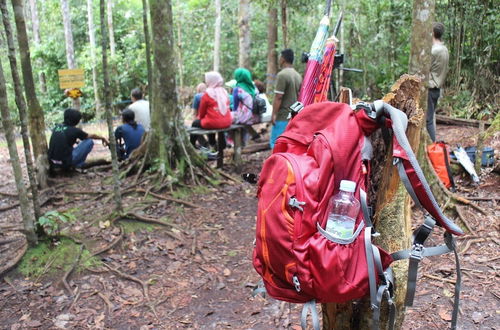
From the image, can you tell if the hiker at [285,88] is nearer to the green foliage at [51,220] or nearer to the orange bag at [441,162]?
the orange bag at [441,162]

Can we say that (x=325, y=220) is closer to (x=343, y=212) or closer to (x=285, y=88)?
(x=343, y=212)

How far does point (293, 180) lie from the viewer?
1737mm

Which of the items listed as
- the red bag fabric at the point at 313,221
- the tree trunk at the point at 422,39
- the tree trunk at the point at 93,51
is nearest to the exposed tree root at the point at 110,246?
the red bag fabric at the point at 313,221

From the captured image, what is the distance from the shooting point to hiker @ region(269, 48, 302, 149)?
262 inches

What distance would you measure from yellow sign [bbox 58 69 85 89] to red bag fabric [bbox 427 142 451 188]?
7.67 meters

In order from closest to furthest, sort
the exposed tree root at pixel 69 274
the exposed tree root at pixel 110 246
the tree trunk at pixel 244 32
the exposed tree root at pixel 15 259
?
the exposed tree root at pixel 69 274 → the exposed tree root at pixel 15 259 → the exposed tree root at pixel 110 246 → the tree trunk at pixel 244 32

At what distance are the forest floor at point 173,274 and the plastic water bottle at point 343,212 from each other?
2.09 m

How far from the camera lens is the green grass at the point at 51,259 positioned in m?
4.24

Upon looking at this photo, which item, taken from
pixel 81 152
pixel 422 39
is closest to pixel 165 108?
pixel 81 152

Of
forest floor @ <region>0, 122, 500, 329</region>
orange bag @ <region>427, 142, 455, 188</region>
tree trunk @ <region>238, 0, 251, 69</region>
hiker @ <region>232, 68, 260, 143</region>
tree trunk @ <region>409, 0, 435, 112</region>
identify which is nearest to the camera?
forest floor @ <region>0, 122, 500, 329</region>

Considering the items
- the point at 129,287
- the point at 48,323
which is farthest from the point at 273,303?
the point at 48,323

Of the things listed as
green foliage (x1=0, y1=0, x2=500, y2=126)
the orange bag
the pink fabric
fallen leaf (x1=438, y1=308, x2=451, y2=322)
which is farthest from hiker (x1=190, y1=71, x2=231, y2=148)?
fallen leaf (x1=438, y1=308, x2=451, y2=322)

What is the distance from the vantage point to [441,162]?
5.50 meters

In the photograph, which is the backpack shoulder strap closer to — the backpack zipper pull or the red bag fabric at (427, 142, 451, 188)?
the backpack zipper pull
